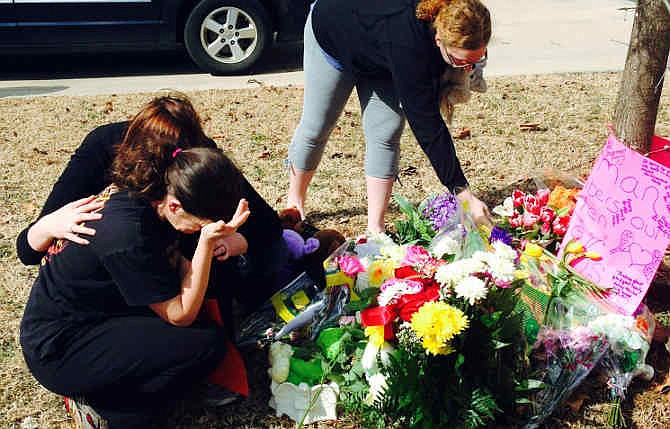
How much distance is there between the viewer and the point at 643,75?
10.2 feet

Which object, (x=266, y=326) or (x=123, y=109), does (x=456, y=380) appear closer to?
(x=266, y=326)

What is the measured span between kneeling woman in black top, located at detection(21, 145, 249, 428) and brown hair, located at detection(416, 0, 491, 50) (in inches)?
36.1

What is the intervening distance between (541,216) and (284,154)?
6.40 ft

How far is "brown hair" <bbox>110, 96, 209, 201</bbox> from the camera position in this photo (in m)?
2.07

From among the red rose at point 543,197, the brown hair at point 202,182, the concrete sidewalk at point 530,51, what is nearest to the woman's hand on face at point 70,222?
the brown hair at point 202,182

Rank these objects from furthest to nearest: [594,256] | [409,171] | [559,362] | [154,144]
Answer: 1. [409,171]
2. [594,256]
3. [559,362]
4. [154,144]

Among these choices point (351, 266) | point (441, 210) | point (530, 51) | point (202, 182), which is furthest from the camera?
point (530, 51)

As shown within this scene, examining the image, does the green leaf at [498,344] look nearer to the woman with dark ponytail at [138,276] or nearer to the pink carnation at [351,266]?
the pink carnation at [351,266]

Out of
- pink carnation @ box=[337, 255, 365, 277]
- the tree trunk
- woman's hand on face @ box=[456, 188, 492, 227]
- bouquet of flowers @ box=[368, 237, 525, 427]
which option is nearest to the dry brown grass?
bouquet of flowers @ box=[368, 237, 525, 427]

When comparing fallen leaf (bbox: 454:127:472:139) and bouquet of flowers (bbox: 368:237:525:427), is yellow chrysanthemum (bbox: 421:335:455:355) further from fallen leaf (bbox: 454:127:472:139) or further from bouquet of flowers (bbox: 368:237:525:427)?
fallen leaf (bbox: 454:127:472:139)

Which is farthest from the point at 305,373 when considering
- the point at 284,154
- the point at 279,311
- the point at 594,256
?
the point at 284,154

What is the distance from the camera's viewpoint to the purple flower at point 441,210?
9.70 feet

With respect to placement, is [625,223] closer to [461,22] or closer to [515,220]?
[515,220]

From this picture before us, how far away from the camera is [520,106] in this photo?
212 inches
